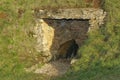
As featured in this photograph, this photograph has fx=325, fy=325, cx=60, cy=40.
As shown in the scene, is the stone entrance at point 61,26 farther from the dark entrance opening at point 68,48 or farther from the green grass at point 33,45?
the green grass at point 33,45

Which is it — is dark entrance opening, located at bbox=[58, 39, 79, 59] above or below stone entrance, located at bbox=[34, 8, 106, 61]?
below

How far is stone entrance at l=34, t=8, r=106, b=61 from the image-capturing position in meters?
14.3

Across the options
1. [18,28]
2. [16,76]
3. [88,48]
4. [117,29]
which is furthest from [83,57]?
[18,28]

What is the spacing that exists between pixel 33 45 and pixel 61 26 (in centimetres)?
189

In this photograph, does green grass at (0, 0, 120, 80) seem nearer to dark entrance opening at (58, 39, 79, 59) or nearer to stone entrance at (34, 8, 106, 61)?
stone entrance at (34, 8, 106, 61)

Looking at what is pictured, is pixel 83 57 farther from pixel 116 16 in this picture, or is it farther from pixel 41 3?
pixel 41 3

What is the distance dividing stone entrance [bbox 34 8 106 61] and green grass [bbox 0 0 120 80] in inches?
14.3

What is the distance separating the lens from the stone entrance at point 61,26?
47.0ft

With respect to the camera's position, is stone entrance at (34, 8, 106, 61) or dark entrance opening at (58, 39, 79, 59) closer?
stone entrance at (34, 8, 106, 61)

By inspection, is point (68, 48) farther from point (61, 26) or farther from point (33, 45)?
point (33, 45)

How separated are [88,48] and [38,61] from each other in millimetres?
2607

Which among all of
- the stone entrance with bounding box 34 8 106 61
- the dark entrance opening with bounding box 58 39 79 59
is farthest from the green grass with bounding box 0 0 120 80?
the dark entrance opening with bounding box 58 39 79 59

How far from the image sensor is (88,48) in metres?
13.3

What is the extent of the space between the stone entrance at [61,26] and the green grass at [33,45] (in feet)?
1.19
